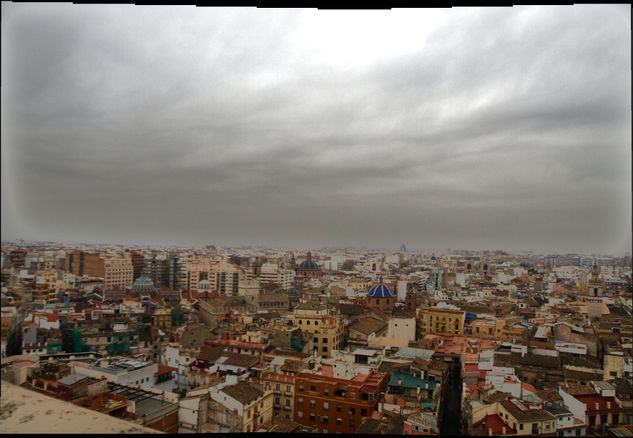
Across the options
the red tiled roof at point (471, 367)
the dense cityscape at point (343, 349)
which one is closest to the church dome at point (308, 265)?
the dense cityscape at point (343, 349)

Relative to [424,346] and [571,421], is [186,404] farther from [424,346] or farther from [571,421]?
[424,346]

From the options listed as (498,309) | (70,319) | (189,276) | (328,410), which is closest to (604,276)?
(498,309)

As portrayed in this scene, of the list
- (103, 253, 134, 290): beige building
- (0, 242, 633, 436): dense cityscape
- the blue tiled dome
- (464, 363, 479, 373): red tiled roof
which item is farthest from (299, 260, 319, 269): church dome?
(464, 363, 479, 373): red tiled roof

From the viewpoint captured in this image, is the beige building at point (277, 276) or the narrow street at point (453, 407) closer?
the narrow street at point (453, 407)

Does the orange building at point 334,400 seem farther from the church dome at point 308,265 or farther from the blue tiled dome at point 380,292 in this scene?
the church dome at point 308,265

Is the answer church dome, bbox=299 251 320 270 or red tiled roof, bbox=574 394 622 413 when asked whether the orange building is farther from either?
church dome, bbox=299 251 320 270

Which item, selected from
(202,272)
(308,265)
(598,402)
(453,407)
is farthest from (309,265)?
(598,402)
